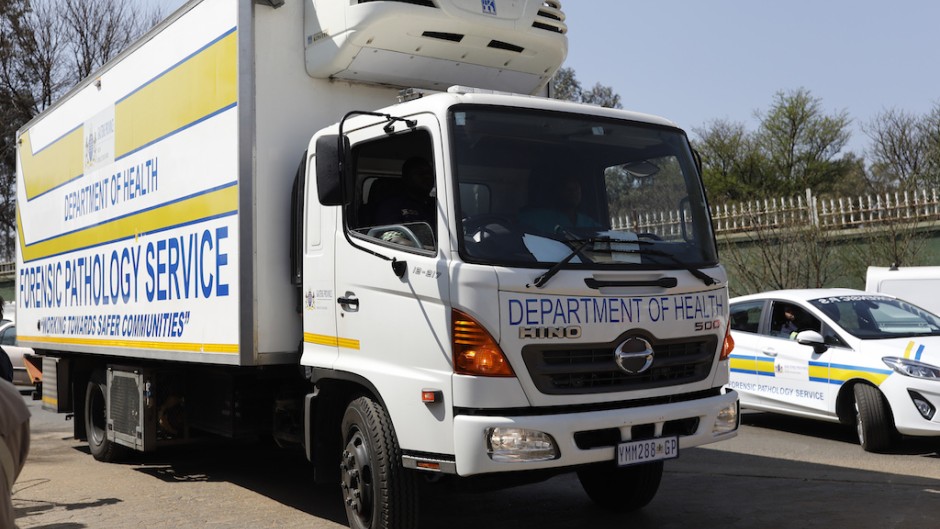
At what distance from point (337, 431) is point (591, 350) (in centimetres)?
189

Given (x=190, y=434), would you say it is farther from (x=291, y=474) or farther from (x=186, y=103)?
(x=186, y=103)

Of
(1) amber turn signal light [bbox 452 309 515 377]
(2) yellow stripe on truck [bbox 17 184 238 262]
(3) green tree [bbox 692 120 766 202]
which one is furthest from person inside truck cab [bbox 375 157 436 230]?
(3) green tree [bbox 692 120 766 202]

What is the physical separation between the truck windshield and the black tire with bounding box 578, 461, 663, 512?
65.5 inches

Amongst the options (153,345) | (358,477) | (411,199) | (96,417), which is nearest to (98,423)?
(96,417)

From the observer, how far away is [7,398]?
2568 mm

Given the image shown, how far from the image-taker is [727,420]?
18.9 feet

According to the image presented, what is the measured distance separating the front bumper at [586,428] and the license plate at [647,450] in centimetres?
4

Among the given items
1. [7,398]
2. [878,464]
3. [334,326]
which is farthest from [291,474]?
[7,398]

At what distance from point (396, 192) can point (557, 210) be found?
38.0 inches

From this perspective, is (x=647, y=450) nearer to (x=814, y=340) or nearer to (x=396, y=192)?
(x=396, y=192)

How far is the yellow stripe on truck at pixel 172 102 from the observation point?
654 cm

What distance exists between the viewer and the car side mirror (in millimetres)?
9398

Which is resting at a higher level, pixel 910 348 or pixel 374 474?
pixel 910 348

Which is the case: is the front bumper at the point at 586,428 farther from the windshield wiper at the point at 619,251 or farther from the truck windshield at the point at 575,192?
the truck windshield at the point at 575,192
